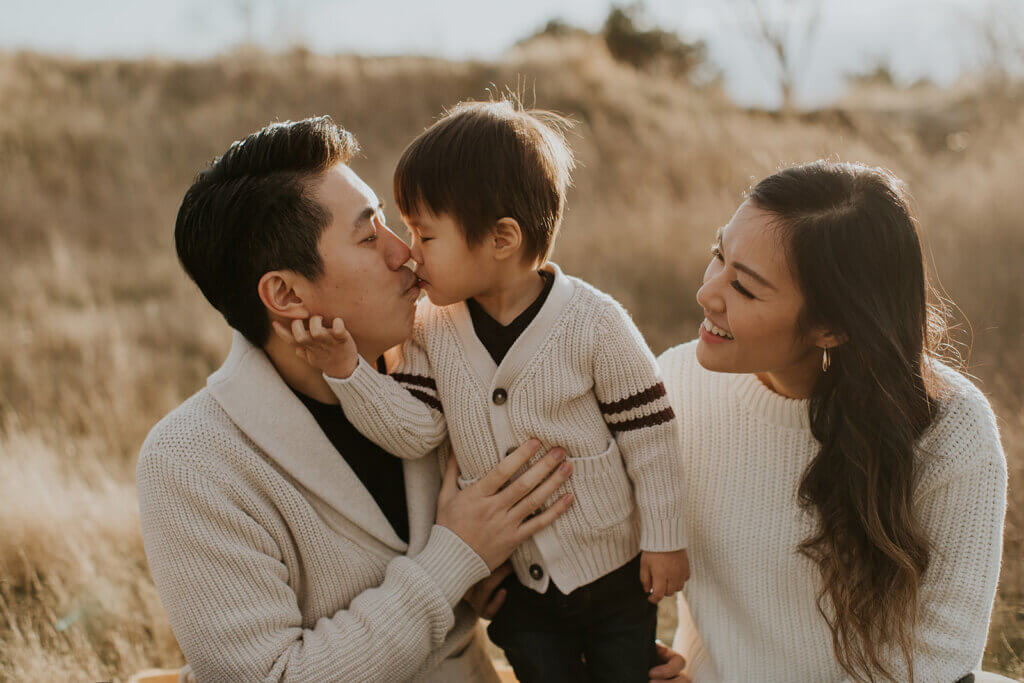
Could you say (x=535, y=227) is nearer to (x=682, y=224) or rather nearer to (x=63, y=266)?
(x=682, y=224)

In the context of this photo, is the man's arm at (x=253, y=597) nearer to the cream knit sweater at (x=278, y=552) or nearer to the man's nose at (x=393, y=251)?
the cream knit sweater at (x=278, y=552)

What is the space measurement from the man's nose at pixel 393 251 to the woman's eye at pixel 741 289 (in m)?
0.87

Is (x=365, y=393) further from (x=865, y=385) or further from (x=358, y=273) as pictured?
(x=865, y=385)

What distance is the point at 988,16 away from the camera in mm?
13461

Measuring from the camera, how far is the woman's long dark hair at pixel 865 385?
2006mm

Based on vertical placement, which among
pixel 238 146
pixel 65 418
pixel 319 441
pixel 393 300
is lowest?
pixel 65 418

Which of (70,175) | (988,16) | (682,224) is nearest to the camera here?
(682,224)

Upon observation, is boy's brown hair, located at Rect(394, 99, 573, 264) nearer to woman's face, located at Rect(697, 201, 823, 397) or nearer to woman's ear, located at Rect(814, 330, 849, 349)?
woman's face, located at Rect(697, 201, 823, 397)

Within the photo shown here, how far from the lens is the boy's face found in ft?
7.27

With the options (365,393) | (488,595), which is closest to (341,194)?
(365,393)

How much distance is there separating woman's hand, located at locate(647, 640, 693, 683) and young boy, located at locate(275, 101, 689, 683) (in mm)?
75

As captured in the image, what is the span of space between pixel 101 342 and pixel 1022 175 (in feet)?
28.8

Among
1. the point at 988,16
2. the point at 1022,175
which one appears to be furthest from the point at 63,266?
the point at 988,16

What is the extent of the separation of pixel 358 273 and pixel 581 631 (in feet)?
4.05
